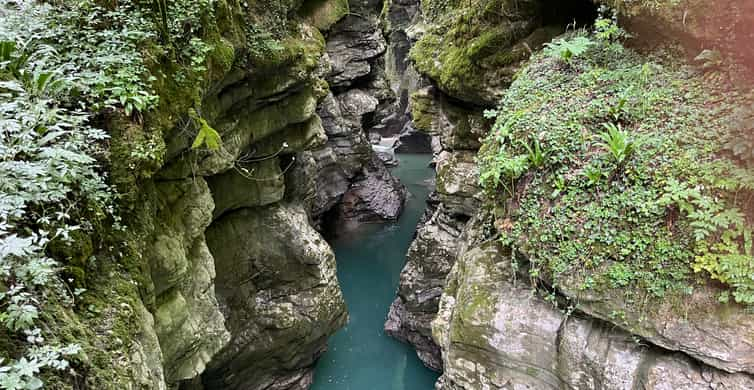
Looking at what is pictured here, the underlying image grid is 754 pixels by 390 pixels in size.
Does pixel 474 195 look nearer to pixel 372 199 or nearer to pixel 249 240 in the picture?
pixel 249 240

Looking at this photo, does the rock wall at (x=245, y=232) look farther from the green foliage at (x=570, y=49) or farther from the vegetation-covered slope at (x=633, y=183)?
the green foliage at (x=570, y=49)

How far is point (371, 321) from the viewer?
14312 mm

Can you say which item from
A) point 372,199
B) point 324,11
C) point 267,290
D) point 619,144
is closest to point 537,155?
point 619,144

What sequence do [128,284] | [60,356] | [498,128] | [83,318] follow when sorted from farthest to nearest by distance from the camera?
1. [498,128]
2. [128,284]
3. [83,318]
4. [60,356]

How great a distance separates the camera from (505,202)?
552 centimetres

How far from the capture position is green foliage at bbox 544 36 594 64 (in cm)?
603

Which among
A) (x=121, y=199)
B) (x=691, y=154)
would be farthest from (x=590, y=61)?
(x=121, y=199)

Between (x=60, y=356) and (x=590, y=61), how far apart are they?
22.3ft

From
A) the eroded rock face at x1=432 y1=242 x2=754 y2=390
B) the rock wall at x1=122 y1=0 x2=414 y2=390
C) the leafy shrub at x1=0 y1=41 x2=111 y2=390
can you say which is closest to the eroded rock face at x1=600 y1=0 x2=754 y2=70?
the eroded rock face at x1=432 y1=242 x2=754 y2=390

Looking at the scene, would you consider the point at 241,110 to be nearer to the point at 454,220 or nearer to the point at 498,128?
the point at 498,128

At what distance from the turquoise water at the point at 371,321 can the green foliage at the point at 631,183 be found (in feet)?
26.1

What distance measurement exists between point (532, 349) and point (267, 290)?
6.25 metres

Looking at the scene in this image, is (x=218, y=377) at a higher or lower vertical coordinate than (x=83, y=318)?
lower

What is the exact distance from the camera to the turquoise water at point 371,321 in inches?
470
